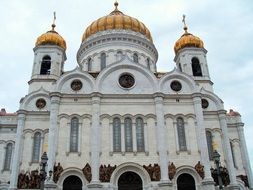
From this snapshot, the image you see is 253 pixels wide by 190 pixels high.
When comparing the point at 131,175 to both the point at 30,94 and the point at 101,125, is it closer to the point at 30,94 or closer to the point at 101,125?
the point at 101,125

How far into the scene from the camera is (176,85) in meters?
29.4

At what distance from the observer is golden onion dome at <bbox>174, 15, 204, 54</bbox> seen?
34.3 metres

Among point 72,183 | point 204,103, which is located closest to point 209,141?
point 204,103

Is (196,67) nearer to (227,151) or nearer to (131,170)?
(227,151)

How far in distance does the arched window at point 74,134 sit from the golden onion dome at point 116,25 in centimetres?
1340

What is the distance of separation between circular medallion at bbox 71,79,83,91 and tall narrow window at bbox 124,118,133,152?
503 cm

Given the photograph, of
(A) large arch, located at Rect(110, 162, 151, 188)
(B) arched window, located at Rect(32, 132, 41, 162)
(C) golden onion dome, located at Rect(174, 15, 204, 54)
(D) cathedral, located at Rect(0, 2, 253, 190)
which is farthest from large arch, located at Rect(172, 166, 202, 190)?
(C) golden onion dome, located at Rect(174, 15, 204, 54)

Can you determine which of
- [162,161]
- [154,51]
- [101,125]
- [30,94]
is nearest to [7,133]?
[30,94]

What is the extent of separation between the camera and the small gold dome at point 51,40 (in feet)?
108

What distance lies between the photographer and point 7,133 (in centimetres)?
3189

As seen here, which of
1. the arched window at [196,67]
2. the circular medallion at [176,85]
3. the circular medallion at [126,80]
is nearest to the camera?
the circular medallion at [126,80]

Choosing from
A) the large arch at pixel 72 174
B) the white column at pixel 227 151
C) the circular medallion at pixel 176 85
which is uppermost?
the circular medallion at pixel 176 85

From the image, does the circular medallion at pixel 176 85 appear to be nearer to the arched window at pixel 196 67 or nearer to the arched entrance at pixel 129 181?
the arched window at pixel 196 67

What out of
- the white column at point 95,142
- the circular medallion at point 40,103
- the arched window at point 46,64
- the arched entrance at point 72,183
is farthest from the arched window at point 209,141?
the arched window at point 46,64
